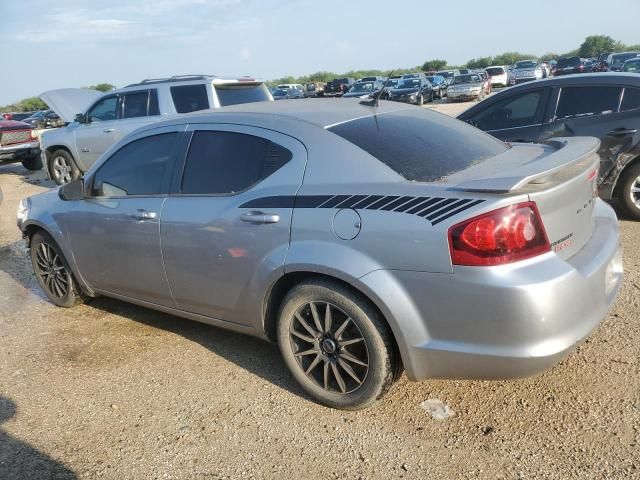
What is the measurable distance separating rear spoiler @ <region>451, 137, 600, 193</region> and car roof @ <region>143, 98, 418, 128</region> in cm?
99

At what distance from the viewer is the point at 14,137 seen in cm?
1359

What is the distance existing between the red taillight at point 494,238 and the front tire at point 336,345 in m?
0.58

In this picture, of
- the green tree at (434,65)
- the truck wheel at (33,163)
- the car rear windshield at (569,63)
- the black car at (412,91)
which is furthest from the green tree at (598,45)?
the truck wheel at (33,163)

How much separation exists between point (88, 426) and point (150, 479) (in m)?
0.68

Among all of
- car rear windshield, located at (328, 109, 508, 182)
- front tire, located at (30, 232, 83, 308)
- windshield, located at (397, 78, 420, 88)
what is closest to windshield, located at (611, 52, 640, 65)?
windshield, located at (397, 78, 420, 88)

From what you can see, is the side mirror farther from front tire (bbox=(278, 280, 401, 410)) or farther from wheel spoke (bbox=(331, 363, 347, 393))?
wheel spoke (bbox=(331, 363, 347, 393))

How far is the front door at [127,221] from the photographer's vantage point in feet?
12.2

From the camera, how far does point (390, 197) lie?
269cm

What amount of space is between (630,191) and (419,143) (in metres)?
3.81

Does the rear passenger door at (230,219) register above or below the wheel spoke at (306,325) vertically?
above

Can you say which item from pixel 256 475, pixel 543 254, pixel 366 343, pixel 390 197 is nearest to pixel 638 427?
pixel 543 254

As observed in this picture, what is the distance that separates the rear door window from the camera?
6.29 metres

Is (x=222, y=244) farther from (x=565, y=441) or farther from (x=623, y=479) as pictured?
(x=623, y=479)

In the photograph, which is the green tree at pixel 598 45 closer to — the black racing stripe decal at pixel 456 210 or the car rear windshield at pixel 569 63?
the car rear windshield at pixel 569 63
